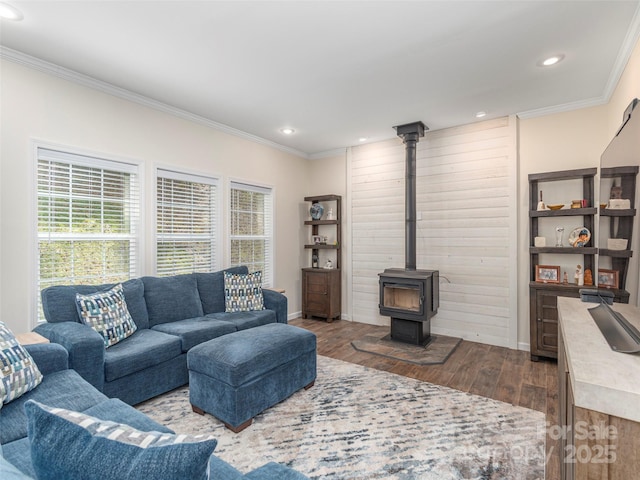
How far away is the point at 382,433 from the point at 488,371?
1.57 metres

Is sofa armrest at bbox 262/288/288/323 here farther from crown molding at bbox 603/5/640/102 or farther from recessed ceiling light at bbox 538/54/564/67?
crown molding at bbox 603/5/640/102

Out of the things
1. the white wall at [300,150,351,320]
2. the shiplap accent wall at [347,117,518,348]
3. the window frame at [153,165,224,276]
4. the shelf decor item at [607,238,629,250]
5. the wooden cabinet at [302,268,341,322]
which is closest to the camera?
the shelf decor item at [607,238,629,250]

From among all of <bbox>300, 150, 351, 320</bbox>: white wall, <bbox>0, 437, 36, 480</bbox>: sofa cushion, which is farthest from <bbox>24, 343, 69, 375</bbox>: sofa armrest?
<bbox>300, 150, 351, 320</bbox>: white wall

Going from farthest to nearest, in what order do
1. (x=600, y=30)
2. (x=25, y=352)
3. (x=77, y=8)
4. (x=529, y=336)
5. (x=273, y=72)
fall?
1. (x=529, y=336)
2. (x=273, y=72)
3. (x=600, y=30)
4. (x=77, y=8)
5. (x=25, y=352)

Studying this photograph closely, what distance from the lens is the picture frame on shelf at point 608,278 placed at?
5.10 ft

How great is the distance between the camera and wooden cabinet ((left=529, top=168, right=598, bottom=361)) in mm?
3289

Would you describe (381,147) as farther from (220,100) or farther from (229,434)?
(229,434)

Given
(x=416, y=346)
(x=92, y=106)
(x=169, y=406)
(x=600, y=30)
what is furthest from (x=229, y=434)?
(x=600, y=30)

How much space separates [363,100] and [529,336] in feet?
10.6

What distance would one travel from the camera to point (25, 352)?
68.0 inches

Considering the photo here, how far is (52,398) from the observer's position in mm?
1606

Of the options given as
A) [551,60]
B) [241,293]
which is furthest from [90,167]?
[551,60]

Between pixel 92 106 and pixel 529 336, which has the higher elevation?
pixel 92 106

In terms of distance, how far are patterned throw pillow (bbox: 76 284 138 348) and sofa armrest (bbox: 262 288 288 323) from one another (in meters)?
1.42
